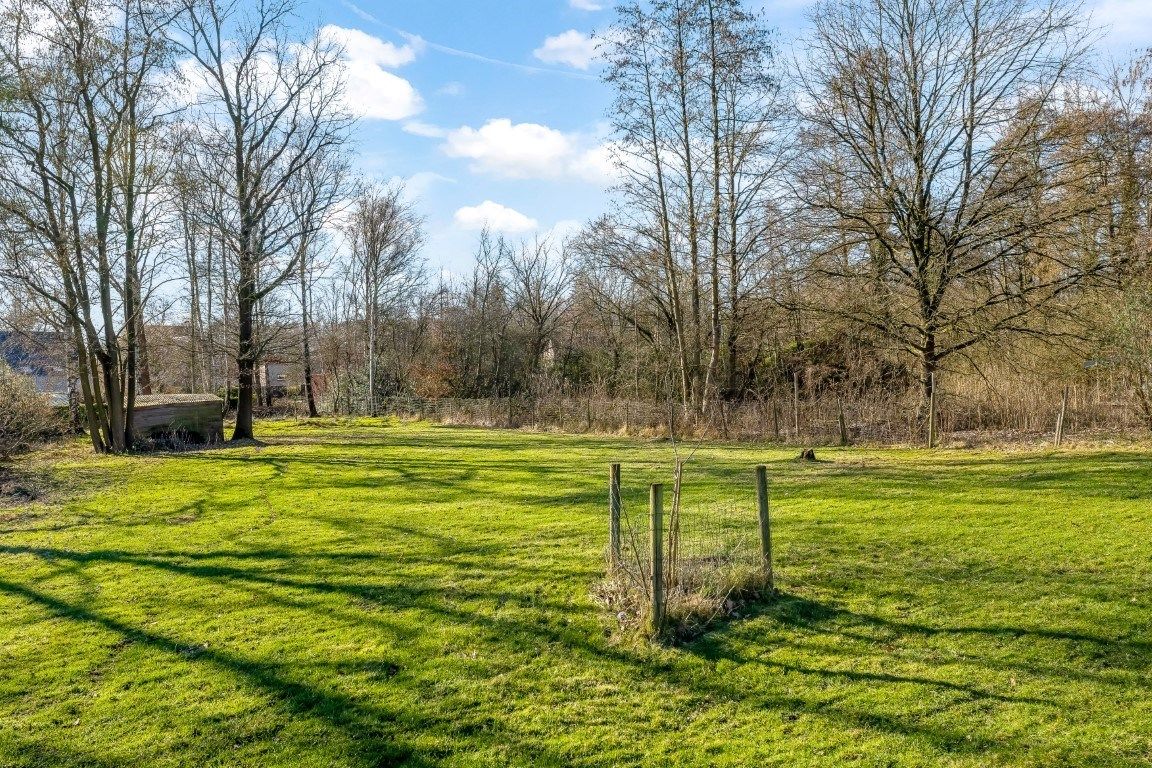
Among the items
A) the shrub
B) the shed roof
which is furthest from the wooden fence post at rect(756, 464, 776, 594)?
the shed roof

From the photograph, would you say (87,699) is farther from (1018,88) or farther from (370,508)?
(1018,88)

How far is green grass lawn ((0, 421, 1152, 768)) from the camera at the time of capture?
3984 millimetres

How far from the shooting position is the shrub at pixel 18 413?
13844mm

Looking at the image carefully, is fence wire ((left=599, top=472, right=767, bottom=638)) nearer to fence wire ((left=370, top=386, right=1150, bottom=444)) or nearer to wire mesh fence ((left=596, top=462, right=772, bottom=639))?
wire mesh fence ((left=596, top=462, right=772, bottom=639))

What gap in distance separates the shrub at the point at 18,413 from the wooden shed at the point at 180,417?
2155mm

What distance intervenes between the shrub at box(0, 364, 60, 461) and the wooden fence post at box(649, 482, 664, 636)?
14.0 m

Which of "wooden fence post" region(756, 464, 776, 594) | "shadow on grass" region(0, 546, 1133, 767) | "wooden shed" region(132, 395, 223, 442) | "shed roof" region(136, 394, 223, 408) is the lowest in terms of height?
"shadow on grass" region(0, 546, 1133, 767)

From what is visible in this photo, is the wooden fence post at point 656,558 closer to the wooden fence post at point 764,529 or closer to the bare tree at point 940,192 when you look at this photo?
the wooden fence post at point 764,529

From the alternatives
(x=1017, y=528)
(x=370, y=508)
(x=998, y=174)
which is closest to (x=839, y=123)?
(x=998, y=174)

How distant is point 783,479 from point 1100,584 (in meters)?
5.65

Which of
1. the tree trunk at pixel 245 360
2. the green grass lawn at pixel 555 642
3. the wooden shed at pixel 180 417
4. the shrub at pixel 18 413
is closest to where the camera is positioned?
the green grass lawn at pixel 555 642

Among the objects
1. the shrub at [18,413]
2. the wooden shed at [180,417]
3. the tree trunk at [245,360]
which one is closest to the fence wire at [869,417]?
the tree trunk at [245,360]

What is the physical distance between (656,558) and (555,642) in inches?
40.1

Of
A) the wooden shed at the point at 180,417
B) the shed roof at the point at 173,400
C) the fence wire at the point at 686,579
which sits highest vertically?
the shed roof at the point at 173,400
